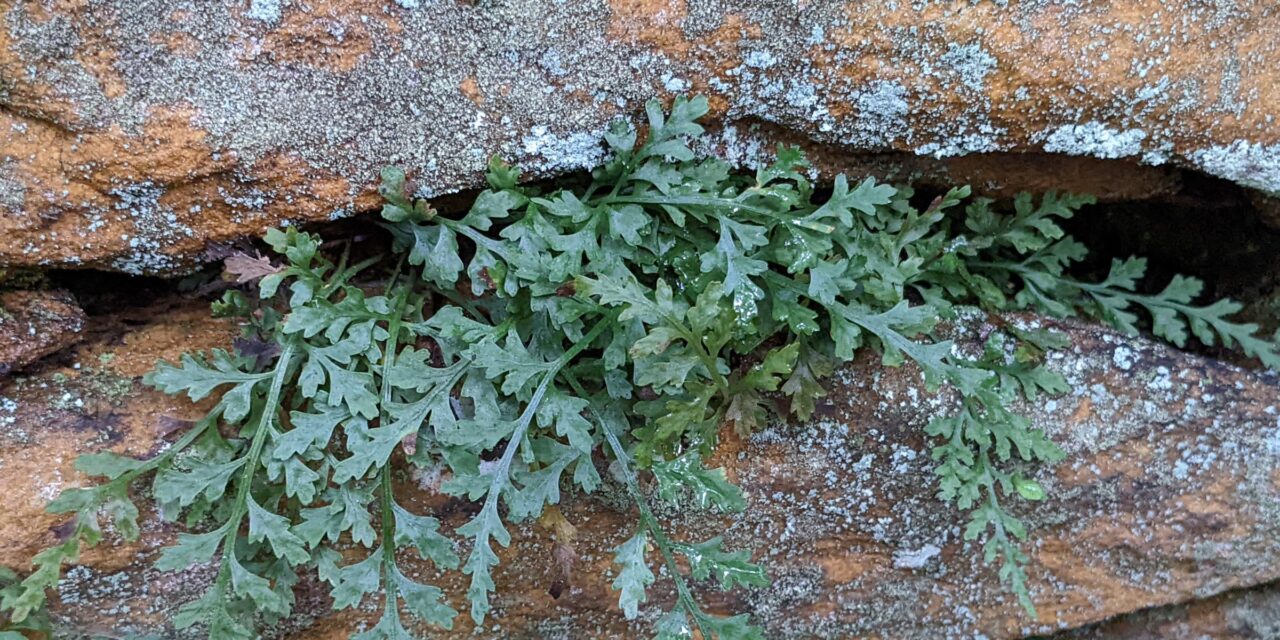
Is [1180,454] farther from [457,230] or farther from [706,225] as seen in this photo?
[457,230]

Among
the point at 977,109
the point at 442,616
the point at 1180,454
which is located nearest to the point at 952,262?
the point at 977,109

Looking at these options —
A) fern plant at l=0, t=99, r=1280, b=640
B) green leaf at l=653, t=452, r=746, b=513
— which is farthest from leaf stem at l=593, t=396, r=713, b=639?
green leaf at l=653, t=452, r=746, b=513

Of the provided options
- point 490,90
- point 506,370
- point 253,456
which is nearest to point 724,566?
point 506,370

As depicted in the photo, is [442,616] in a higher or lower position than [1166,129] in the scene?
lower

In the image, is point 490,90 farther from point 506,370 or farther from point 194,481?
point 194,481

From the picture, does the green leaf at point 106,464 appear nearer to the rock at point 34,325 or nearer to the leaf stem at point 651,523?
the rock at point 34,325

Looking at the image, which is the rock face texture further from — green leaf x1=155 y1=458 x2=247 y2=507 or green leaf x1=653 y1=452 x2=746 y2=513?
green leaf x1=653 y1=452 x2=746 y2=513
